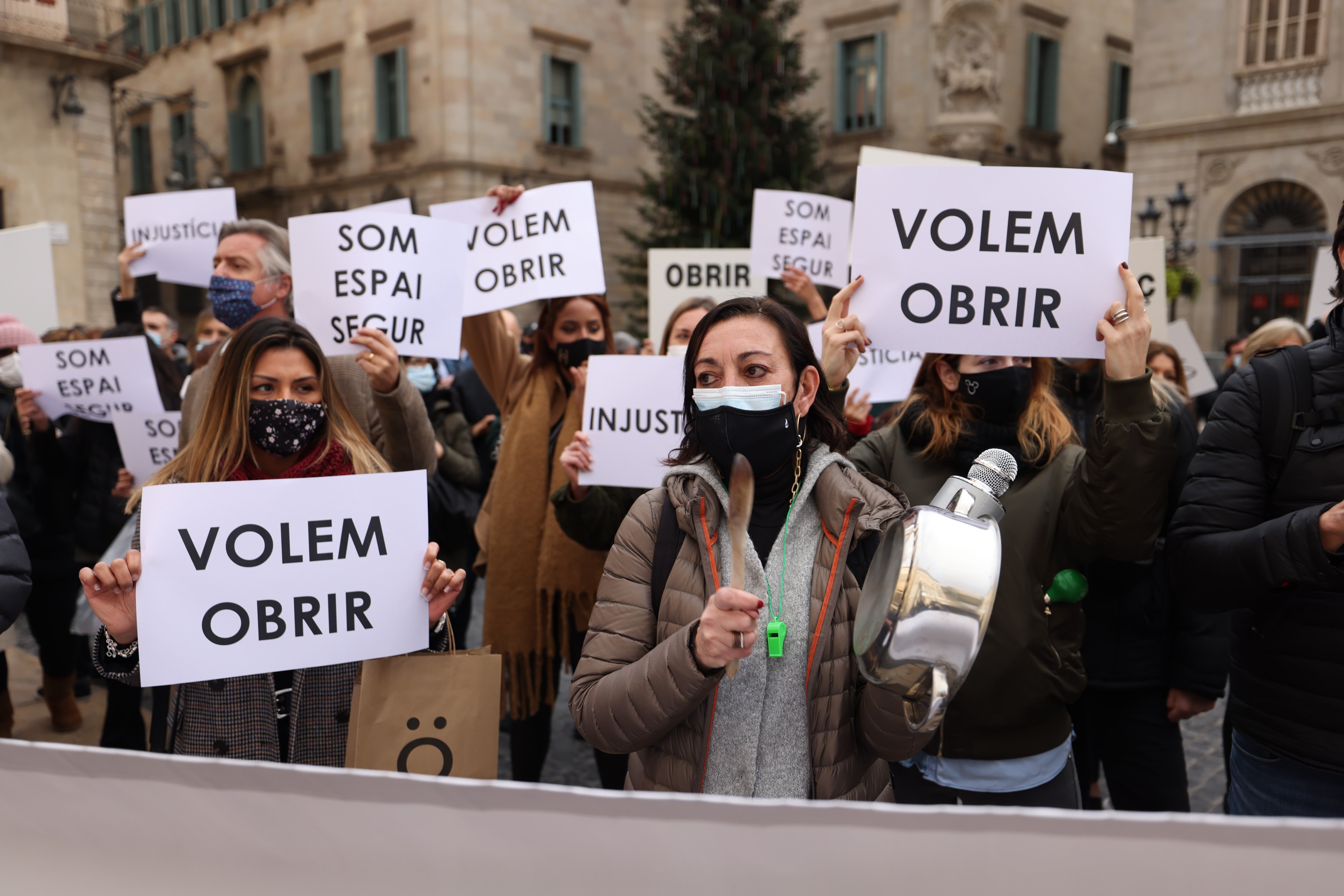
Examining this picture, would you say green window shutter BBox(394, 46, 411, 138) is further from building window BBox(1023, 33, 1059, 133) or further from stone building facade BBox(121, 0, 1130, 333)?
building window BBox(1023, 33, 1059, 133)

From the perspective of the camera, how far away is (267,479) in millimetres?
2244

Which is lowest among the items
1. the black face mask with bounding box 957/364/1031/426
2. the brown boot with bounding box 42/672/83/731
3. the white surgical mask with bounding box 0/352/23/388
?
the brown boot with bounding box 42/672/83/731

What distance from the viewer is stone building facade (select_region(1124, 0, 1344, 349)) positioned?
17.4m

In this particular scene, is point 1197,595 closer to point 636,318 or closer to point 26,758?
point 26,758

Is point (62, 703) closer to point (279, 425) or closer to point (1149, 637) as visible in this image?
point (279, 425)

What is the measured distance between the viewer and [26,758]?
1141mm

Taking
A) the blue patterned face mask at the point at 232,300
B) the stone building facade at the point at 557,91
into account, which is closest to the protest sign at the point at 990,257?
the blue patterned face mask at the point at 232,300

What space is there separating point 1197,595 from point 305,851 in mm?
1684

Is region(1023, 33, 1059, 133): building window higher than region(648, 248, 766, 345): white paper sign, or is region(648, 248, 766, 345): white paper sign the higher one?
region(1023, 33, 1059, 133): building window

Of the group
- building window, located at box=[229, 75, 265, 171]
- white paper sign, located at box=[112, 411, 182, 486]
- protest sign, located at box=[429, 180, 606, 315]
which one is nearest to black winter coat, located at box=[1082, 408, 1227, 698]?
protest sign, located at box=[429, 180, 606, 315]

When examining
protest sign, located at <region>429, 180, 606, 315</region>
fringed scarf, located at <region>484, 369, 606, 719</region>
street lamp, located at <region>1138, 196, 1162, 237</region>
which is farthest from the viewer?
street lamp, located at <region>1138, 196, 1162, 237</region>

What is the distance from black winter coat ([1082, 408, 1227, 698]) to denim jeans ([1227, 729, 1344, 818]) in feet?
2.71

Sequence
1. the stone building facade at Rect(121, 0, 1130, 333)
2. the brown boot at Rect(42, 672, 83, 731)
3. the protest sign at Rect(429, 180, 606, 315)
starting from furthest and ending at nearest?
the stone building facade at Rect(121, 0, 1130, 333) < the brown boot at Rect(42, 672, 83, 731) < the protest sign at Rect(429, 180, 606, 315)

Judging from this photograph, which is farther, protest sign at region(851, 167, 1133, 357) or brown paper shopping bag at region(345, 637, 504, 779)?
protest sign at region(851, 167, 1133, 357)
